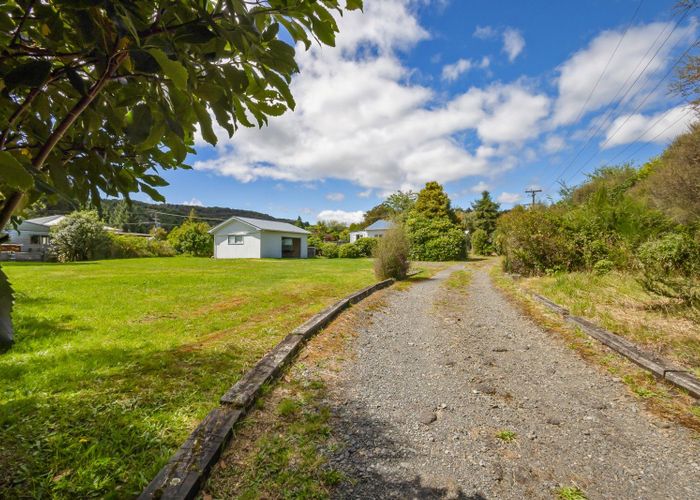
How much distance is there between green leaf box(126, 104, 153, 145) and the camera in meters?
0.91

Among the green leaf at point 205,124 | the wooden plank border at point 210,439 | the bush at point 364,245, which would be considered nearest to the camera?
the green leaf at point 205,124

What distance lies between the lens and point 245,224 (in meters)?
28.1

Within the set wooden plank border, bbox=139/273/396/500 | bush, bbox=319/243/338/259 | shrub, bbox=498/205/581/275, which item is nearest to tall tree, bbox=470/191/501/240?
bush, bbox=319/243/338/259

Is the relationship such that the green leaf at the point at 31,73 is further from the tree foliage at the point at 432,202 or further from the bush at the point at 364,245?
the tree foliage at the point at 432,202

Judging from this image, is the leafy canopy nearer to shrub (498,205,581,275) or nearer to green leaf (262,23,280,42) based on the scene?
green leaf (262,23,280,42)

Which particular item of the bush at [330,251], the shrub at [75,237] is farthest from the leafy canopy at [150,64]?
the bush at [330,251]

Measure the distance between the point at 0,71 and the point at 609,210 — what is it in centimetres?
1230

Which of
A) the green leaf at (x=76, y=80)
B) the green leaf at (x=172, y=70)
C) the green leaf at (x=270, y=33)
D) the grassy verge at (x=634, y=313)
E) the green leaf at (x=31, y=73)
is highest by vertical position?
the green leaf at (x=270, y=33)

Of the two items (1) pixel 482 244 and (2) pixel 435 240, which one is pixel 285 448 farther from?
(1) pixel 482 244

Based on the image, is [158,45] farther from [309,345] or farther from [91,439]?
[309,345]

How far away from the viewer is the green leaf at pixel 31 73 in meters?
0.94

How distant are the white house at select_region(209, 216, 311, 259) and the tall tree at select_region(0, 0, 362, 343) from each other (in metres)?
26.5

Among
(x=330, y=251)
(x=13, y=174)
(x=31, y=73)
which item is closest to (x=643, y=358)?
(x=13, y=174)

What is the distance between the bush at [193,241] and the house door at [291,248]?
7.05 m
